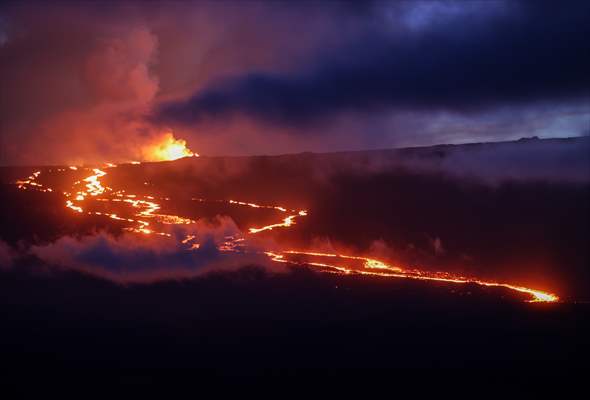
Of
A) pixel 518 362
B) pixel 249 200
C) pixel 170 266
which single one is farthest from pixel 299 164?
pixel 518 362

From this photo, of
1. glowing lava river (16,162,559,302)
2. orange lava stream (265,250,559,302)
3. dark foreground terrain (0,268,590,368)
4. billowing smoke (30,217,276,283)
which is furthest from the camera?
glowing lava river (16,162,559,302)

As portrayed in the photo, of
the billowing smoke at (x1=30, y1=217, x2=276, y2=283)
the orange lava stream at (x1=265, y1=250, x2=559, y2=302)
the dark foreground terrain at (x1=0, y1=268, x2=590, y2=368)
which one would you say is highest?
the billowing smoke at (x1=30, y1=217, x2=276, y2=283)

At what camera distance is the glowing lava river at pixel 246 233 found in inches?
1061

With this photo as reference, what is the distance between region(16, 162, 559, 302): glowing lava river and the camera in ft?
88.4

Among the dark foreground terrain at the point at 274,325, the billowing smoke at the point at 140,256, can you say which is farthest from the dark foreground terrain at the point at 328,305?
the billowing smoke at the point at 140,256

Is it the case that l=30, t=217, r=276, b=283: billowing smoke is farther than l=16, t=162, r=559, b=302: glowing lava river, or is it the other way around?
l=16, t=162, r=559, b=302: glowing lava river

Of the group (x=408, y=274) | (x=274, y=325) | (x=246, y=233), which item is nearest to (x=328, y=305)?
(x=274, y=325)

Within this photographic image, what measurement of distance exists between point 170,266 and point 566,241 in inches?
1025

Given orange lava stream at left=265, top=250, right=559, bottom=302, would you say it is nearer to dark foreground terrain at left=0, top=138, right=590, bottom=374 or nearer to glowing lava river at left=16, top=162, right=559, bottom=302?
Result: glowing lava river at left=16, top=162, right=559, bottom=302

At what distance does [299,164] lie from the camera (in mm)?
88125

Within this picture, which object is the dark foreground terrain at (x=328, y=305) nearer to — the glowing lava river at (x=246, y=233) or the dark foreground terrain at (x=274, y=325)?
the dark foreground terrain at (x=274, y=325)

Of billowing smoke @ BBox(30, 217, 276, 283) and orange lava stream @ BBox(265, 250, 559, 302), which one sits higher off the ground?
billowing smoke @ BBox(30, 217, 276, 283)

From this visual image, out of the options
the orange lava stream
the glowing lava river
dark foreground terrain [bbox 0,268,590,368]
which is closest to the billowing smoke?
the glowing lava river

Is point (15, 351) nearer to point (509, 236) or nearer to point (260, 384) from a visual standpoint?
point (260, 384)
